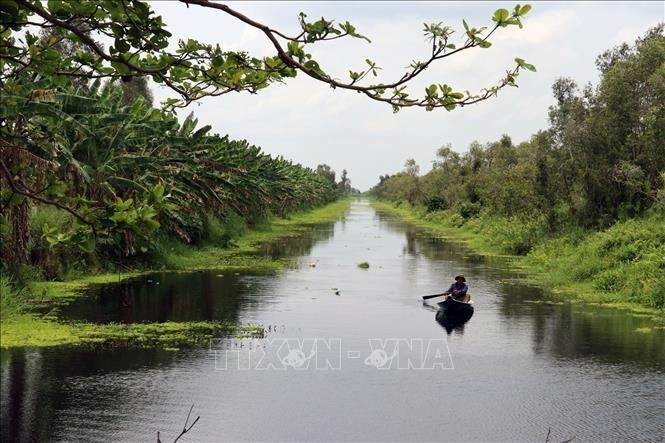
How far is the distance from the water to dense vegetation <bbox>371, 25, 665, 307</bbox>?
190 inches

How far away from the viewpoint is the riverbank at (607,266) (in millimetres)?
24250

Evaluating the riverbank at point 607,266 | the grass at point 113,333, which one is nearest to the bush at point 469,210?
the riverbank at point 607,266

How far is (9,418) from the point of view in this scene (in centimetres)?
1208

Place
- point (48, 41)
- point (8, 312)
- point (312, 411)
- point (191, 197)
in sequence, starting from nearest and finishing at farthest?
point (48, 41)
point (312, 411)
point (8, 312)
point (191, 197)

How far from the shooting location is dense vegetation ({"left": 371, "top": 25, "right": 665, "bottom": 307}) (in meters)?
27.3

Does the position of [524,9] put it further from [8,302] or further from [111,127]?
[111,127]

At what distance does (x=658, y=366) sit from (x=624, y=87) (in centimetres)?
1878

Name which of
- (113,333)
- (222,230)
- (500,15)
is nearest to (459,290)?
(113,333)

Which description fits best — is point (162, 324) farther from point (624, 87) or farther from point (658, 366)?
point (624, 87)

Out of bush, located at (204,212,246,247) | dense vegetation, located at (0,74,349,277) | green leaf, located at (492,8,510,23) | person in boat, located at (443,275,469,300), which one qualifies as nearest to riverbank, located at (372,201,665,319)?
person in boat, located at (443,275,469,300)

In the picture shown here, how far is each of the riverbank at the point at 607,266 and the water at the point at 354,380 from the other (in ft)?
7.22

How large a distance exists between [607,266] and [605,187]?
7572 mm

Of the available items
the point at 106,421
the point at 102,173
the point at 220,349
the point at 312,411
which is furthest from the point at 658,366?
the point at 102,173

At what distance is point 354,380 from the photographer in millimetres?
15219
